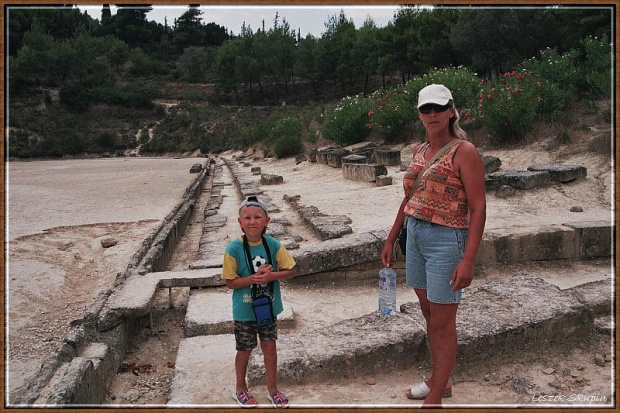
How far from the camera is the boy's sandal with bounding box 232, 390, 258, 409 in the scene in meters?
2.97

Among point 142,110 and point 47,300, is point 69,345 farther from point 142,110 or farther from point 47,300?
point 142,110

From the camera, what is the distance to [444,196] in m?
2.54

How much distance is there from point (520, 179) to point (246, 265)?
704cm

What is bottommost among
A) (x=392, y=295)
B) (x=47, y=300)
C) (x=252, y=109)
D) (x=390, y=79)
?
(x=47, y=300)

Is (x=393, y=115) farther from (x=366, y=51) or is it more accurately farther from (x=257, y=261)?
(x=366, y=51)

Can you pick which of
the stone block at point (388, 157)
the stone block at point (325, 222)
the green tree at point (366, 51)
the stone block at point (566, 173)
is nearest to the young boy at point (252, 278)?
the stone block at point (325, 222)

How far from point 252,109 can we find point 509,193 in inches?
1706

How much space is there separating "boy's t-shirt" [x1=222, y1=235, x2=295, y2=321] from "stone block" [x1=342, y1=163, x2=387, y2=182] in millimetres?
8889

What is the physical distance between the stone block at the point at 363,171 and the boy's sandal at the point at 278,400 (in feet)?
29.6

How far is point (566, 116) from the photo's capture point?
12148 mm

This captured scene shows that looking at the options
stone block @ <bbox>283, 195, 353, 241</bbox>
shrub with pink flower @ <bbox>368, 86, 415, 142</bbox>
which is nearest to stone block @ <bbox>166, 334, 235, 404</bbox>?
stone block @ <bbox>283, 195, 353, 241</bbox>

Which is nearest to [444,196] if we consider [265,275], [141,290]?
[265,275]

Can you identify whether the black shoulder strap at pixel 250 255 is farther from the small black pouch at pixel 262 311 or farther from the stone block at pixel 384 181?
the stone block at pixel 384 181

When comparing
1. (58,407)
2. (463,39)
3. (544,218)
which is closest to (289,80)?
(463,39)
